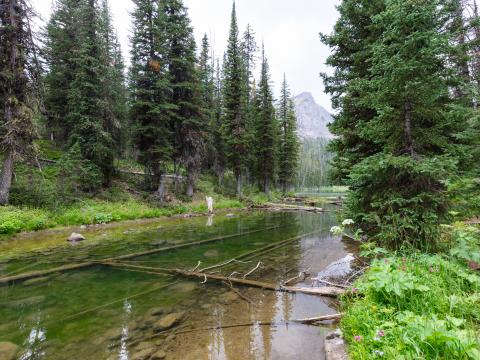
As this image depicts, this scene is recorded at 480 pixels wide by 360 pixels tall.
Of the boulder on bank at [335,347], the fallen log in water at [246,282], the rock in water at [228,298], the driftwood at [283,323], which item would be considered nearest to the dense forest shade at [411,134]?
the fallen log in water at [246,282]

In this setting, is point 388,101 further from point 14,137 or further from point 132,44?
point 132,44

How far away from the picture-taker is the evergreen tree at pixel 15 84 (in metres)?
13.2

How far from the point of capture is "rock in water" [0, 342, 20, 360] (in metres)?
3.89

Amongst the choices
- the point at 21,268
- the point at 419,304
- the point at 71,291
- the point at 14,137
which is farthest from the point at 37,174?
the point at 419,304

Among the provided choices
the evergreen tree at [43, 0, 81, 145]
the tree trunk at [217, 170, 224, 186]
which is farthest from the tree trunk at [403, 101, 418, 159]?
the tree trunk at [217, 170, 224, 186]

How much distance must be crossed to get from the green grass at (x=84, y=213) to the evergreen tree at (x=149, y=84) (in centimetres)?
224

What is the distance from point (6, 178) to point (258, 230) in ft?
42.1

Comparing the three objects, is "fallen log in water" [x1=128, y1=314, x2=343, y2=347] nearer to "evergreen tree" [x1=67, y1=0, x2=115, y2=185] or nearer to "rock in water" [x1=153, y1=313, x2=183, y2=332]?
"rock in water" [x1=153, y1=313, x2=183, y2=332]

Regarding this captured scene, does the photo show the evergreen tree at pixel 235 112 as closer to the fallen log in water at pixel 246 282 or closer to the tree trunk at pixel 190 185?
the tree trunk at pixel 190 185

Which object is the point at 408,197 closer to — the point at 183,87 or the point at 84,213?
the point at 84,213

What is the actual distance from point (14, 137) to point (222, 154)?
2171cm

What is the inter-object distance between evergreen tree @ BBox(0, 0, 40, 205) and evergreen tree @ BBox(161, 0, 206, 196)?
31.2ft

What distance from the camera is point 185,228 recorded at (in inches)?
603

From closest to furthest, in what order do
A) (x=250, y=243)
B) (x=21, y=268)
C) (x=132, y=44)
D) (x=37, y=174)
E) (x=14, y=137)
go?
(x=21, y=268), (x=250, y=243), (x=14, y=137), (x=37, y=174), (x=132, y=44)
